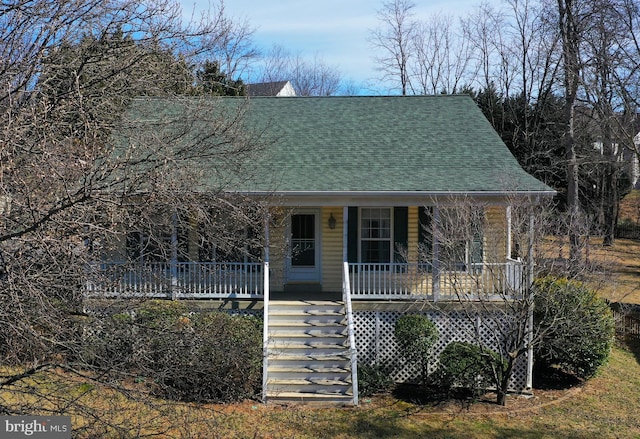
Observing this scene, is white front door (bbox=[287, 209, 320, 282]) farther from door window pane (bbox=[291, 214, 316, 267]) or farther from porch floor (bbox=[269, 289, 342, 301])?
porch floor (bbox=[269, 289, 342, 301])

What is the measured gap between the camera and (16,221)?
5605mm

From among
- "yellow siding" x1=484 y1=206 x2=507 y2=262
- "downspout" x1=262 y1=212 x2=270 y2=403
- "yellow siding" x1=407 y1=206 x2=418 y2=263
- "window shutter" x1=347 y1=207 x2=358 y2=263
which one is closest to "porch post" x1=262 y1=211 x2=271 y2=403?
"downspout" x1=262 y1=212 x2=270 y2=403

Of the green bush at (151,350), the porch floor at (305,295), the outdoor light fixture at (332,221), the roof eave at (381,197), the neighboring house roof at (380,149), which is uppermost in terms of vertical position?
the neighboring house roof at (380,149)

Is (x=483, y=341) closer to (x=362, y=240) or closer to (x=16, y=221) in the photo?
(x=362, y=240)

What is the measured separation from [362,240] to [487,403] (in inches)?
203

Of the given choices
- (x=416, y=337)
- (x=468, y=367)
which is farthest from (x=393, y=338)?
(x=468, y=367)

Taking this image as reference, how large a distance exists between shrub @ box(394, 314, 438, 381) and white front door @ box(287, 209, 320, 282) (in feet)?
11.1

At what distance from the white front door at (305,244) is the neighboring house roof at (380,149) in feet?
4.98

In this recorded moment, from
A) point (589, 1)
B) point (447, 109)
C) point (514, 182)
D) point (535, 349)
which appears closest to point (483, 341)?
point (535, 349)

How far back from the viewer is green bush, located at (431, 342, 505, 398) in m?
11.4

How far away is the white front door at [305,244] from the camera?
48.6 feet

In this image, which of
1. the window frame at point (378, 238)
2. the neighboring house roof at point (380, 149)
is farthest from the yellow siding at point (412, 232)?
the neighboring house roof at point (380, 149)

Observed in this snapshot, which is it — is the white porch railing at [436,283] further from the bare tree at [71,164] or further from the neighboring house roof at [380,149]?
the bare tree at [71,164]

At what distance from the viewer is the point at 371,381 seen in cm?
1177
